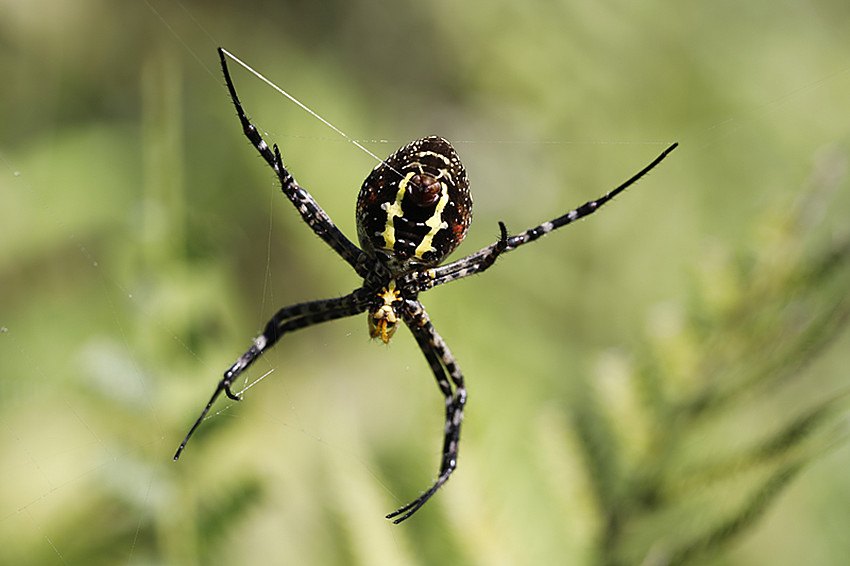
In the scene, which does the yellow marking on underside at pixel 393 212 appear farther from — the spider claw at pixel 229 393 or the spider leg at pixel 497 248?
the spider claw at pixel 229 393

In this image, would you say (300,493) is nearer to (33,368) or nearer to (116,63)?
(33,368)

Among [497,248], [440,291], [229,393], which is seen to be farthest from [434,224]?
[440,291]

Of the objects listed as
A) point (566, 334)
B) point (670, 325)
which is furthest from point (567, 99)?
point (670, 325)

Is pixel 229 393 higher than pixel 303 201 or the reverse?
the reverse

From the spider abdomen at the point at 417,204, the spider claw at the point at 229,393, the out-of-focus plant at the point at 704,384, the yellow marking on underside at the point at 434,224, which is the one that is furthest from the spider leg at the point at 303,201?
the out-of-focus plant at the point at 704,384

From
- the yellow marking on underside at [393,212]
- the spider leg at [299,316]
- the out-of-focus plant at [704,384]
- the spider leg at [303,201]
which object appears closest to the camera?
the out-of-focus plant at [704,384]

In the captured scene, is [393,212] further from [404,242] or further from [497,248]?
[497,248]

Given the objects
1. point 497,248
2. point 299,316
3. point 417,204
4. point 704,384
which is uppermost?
point 299,316
